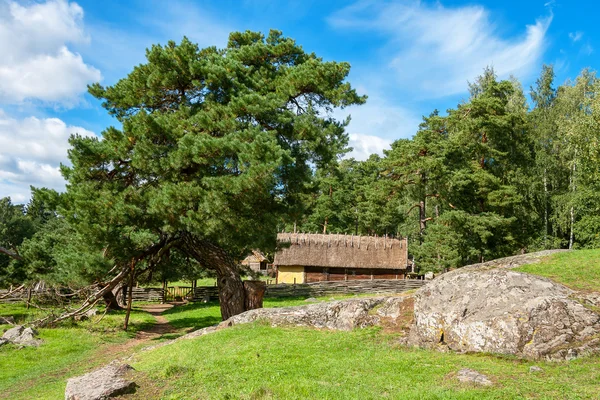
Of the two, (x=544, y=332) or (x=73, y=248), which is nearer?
(x=544, y=332)

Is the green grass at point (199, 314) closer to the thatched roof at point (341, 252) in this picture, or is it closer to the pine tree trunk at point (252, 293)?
the pine tree trunk at point (252, 293)

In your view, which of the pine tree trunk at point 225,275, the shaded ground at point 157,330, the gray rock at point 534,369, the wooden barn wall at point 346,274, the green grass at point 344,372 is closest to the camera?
the green grass at point 344,372

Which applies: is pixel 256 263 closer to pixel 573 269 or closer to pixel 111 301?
pixel 111 301

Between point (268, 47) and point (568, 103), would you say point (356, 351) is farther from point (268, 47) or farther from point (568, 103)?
point (568, 103)

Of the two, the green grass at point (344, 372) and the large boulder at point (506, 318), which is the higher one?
the large boulder at point (506, 318)

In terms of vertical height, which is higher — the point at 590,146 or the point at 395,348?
the point at 590,146

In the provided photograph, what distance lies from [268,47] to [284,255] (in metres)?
20.6

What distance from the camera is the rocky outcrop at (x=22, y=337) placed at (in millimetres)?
13880

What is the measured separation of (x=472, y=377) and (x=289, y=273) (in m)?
27.7

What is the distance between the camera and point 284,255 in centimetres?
3278

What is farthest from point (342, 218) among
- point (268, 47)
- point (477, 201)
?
point (268, 47)

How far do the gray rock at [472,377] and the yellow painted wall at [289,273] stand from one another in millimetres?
26869

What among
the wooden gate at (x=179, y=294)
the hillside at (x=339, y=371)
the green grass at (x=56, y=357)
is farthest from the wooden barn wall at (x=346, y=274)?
the hillside at (x=339, y=371)

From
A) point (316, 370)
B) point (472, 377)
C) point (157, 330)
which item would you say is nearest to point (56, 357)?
point (157, 330)
